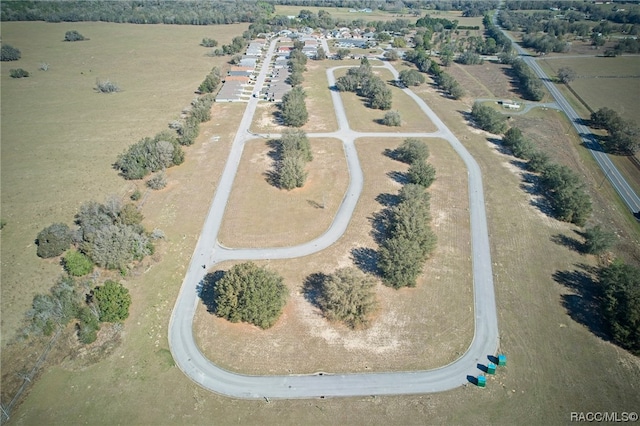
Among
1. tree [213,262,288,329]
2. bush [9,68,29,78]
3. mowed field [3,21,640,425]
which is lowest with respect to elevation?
mowed field [3,21,640,425]

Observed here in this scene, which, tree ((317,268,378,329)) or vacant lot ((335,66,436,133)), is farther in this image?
vacant lot ((335,66,436,133))

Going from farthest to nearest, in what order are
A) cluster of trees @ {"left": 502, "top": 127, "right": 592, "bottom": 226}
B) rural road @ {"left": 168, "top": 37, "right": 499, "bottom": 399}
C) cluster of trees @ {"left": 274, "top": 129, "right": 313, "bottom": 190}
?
cluster of trees @ {"left": 274, "top": 129, "right": 313, "bottom": 190}, cluster of trees @ {"left": 502, "top": 127, "right": 592, "bottom": 226}, rural road @ {"left": 168, "top": 37, "right": 499, "bottom": 399}

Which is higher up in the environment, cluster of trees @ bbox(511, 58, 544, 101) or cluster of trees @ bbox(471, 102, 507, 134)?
cluster of trees @ bbox(511, 58, 544, 101)

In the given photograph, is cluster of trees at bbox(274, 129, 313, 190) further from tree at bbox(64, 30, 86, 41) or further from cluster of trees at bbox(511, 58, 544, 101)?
tree at bbox(64, 30, 86, 41)

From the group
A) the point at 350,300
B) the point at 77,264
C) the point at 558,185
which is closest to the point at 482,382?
the point at 350,300

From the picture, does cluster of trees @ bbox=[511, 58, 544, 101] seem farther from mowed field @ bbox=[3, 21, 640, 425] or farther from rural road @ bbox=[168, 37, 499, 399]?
mowed field @ bbox=[3, 21, 640, 425]

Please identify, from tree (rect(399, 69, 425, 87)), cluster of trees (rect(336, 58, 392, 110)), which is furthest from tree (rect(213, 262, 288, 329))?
tree (rect(399, 69, 425, 87))

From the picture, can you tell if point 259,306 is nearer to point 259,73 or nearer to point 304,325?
point 304,325

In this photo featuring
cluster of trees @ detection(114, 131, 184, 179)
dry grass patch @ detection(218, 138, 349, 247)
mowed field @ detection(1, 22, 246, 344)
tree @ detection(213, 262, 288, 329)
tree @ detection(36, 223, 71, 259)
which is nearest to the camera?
tree @ detection(213, 262, 288, 329)

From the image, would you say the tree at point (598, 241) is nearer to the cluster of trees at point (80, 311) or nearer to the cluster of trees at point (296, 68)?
the cluster of trees at point (80, 311)
